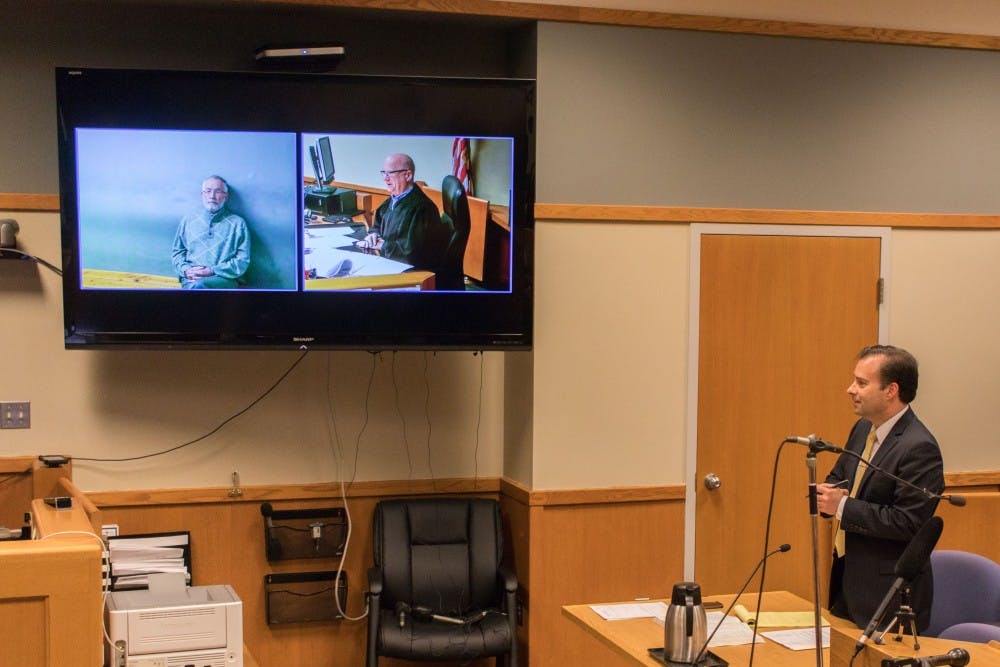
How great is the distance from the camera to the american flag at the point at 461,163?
14.6 feet

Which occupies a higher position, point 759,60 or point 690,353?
point 759,60

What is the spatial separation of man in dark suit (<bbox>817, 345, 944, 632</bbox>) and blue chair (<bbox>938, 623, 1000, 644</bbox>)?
104mm

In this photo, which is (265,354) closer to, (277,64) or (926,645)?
(277,64)

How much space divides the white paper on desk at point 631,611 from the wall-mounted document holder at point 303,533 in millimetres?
1445

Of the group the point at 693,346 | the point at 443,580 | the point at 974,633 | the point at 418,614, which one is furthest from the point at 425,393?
the point at 974,633

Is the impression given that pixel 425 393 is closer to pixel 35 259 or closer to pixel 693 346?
pixel 693 346

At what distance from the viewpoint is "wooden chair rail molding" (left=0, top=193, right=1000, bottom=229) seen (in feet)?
14.7

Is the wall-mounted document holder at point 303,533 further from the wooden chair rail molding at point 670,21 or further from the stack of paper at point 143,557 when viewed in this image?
the wooden chair rail molding at point 670,21

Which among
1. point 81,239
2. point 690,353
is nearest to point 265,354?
point 81,239

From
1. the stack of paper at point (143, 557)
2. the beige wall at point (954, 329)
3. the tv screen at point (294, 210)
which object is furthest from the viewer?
the beige wall at point (954, 329)

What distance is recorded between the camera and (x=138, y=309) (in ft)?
14.1

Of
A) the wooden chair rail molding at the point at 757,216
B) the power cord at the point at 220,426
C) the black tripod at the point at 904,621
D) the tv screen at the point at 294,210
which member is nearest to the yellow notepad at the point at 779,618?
the black tripod at the point at 904,621

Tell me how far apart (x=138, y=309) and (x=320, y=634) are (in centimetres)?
162

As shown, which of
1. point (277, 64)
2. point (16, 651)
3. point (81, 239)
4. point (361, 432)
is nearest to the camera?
point (16, 651)
